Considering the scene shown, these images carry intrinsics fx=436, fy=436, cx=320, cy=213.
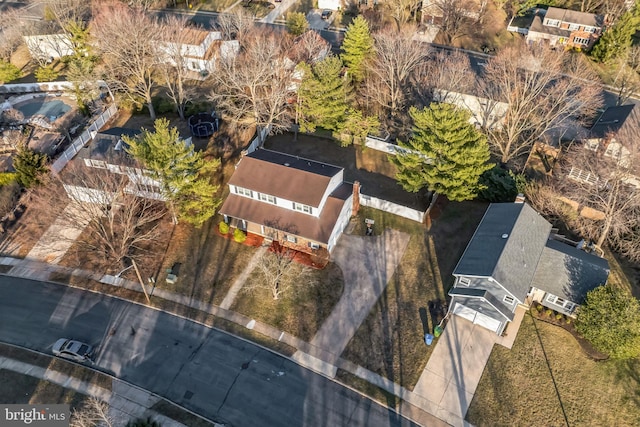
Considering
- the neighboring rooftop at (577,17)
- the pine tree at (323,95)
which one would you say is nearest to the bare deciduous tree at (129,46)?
the pine tree at (323,95)

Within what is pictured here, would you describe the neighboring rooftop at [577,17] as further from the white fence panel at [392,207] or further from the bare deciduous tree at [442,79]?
the white fence panel at [392,207]

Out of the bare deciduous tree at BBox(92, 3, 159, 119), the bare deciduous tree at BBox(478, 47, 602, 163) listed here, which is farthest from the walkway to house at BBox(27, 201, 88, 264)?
the bare deciduous tree at BBox(478, 47, 602, 163)

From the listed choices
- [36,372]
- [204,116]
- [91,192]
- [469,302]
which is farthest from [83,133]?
[469,302]

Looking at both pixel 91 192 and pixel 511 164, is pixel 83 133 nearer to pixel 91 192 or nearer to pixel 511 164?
pixel 91 192

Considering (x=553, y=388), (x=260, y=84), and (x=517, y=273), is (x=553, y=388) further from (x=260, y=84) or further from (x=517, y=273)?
(x=260, y=84)

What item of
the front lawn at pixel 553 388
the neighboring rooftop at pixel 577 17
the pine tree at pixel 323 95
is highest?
the neighboring rooftop at pixel 577 17
